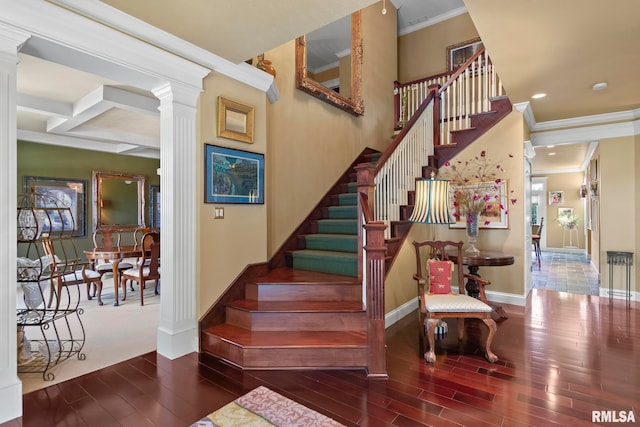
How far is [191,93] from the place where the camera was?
305cm

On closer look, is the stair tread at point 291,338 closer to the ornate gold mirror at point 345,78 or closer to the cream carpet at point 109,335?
the cream carpet at point 109,335

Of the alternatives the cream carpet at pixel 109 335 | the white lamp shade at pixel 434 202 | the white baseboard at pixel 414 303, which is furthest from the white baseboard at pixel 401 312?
the cream carpet at pixel 109 335

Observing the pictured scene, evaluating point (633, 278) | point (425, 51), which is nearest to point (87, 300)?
point (425, 51)

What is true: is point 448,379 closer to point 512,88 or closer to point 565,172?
point 512,88

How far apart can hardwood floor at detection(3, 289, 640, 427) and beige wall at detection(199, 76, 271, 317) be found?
2.50 ft

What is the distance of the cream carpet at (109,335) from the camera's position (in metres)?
2.71

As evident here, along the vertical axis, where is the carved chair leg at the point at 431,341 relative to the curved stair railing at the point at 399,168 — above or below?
below

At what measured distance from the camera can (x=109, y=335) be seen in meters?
3.57

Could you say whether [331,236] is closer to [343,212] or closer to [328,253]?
[328,253]

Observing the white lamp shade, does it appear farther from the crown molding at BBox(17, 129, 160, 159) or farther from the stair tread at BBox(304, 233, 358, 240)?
the crown molding at BBox(17, 129, 160, 159)

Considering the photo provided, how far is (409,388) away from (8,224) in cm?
298

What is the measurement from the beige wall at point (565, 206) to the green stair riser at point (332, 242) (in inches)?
407

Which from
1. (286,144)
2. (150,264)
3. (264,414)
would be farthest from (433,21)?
(264,414)

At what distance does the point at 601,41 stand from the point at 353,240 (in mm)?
3050
